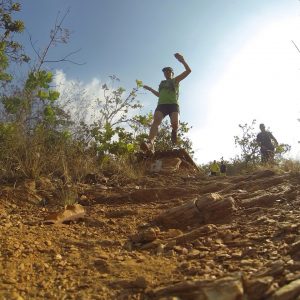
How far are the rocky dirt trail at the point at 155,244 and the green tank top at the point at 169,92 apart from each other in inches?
102

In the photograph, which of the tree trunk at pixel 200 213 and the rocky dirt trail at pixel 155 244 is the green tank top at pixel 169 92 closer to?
the rocky dirt trail at pixel 155 244

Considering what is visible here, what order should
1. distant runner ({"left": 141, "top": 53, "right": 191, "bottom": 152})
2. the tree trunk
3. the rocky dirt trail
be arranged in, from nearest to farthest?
the rocky dirt trail, the tree trunk, distant runner ({"left": 141, "top": 53, "right": 191, "bottom": 152})

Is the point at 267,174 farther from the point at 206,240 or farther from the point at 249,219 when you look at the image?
the point at 206,240

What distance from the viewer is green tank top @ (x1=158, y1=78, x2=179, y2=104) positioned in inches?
271

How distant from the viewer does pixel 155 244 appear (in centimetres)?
296

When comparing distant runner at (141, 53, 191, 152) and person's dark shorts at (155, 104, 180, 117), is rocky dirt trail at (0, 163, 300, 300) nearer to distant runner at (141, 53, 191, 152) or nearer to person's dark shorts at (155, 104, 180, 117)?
distant runner at (141, 53, 191, 152)

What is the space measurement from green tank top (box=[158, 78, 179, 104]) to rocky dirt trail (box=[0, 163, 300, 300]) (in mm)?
2583

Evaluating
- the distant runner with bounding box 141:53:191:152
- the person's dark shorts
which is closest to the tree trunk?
the distant runner with bounding box 141:53:191:152

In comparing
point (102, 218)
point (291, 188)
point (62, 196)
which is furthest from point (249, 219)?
point (62, 196)

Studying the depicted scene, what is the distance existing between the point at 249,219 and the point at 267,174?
182 centimetres

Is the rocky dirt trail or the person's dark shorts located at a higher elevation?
the person's dark shorts

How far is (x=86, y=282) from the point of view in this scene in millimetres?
2352

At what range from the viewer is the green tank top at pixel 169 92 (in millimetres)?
6887

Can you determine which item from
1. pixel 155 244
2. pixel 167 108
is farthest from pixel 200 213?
pixel 167 108
